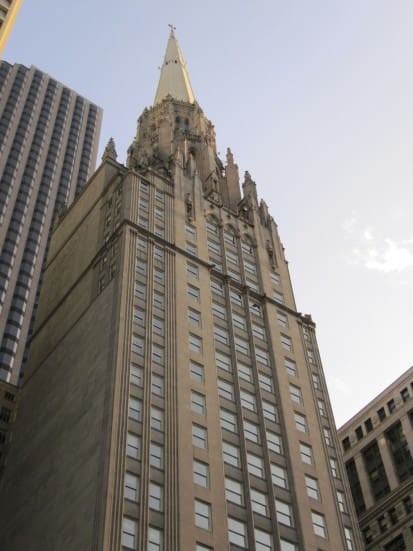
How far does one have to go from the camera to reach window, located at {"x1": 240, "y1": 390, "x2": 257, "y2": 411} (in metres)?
65.5

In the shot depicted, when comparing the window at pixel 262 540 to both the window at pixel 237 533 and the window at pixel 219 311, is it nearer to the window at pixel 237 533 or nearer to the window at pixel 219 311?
the window at pixel 237 533

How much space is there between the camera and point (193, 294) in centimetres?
7300

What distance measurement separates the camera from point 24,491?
62.3 metres

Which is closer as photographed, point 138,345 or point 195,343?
point 138,345

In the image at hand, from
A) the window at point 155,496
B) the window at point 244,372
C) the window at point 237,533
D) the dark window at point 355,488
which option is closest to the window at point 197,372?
the window at point 244,372

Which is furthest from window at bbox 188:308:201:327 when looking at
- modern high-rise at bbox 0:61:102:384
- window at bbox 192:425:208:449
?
modern high-rise at bbox 0:61:102:384

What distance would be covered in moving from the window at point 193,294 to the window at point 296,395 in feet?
36.7

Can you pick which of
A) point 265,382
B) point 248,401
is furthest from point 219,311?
point 248,401

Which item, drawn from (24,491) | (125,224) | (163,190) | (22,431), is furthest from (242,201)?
(24,491)

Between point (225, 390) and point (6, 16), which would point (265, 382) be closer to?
point (225, 390)

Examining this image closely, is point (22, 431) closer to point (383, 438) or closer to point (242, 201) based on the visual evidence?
point (242, 201)

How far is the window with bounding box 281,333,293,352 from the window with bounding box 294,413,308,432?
29.2ft

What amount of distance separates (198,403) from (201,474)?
6865mm

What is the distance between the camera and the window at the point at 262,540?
54.3 m
